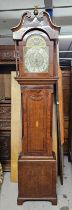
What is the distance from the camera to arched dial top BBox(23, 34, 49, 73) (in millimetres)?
2334

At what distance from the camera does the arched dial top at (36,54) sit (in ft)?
7.66

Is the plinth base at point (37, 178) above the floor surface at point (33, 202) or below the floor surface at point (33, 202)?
above

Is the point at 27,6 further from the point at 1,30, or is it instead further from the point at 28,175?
the point at 28,175

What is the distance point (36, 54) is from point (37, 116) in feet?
1.98

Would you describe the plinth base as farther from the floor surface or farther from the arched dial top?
the arched dial top

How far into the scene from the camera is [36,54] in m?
2.36

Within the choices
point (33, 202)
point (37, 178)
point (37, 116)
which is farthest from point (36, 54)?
point (33, 202)

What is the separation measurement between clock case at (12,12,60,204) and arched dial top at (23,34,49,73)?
3 centimetres

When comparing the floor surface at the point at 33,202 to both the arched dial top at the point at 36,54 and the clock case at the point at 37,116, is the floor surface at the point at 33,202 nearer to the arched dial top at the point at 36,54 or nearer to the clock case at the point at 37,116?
the clock case at the point at 37,116

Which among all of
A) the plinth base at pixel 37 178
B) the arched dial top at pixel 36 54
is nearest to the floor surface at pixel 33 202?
the plinth base at pixel 37 178

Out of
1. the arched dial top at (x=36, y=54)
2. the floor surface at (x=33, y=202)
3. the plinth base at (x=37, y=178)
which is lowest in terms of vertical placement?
the floor surface at (x=33, y=202)

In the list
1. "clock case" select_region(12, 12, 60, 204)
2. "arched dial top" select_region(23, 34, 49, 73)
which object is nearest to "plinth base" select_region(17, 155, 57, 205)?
"clock case" select_region(12, 12, 60, 204)

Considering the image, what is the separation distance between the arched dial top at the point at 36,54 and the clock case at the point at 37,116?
0.03m

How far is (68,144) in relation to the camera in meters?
3.80
